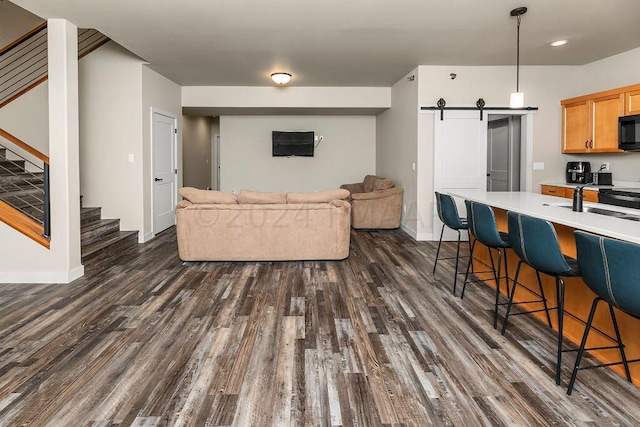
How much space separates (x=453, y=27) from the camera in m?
4.62

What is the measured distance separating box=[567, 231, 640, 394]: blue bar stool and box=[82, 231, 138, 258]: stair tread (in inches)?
189

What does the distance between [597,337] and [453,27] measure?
10.8ft

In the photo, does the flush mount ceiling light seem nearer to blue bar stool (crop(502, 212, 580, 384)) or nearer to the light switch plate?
the light switch plate

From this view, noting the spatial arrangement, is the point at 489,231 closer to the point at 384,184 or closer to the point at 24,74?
the point at 384,184

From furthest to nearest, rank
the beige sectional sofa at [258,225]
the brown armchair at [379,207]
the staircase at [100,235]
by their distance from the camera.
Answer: the brown armchair at [379,207] < the staircase at [100,235] < the beige sectional sofa at [258,225]

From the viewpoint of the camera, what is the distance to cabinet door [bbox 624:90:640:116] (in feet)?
17.0

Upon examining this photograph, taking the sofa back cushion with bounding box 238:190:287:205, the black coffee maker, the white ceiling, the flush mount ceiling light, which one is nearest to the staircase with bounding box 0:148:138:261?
the sofa back cushion with bounding box 238:190:287:205

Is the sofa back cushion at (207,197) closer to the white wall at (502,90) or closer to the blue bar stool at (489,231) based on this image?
the blue bar stool at (489,231)

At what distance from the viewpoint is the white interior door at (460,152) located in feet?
21.7

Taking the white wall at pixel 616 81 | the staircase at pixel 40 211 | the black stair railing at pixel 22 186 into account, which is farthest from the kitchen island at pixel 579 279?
the staircase at pixel 40 211

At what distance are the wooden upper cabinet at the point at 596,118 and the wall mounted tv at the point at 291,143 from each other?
4.93 m

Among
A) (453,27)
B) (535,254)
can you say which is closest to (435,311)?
(535,254)

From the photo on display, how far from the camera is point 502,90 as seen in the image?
21.6ft

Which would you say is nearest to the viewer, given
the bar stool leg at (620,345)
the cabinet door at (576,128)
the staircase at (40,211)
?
the bar stool leg at (620,345)
